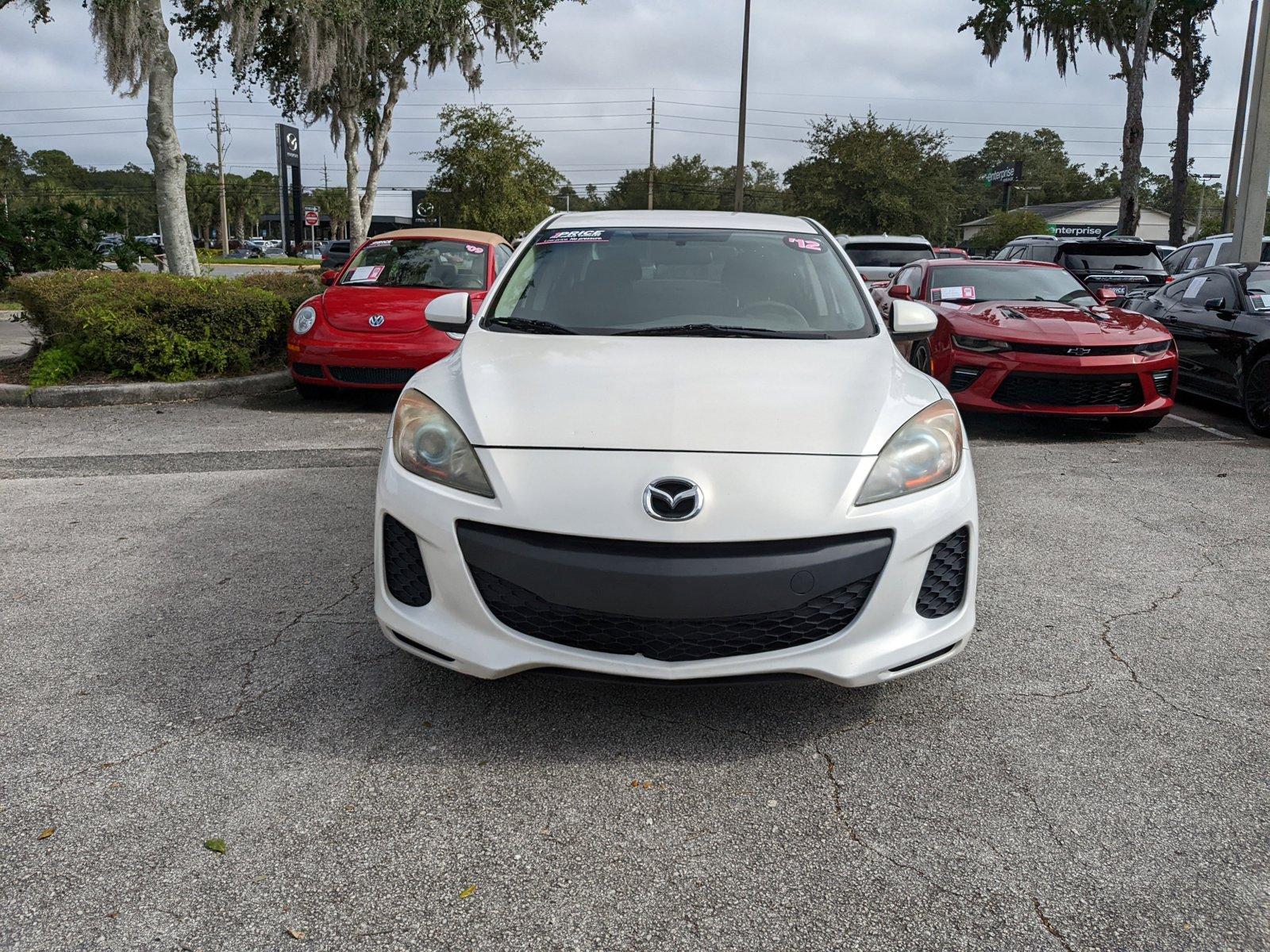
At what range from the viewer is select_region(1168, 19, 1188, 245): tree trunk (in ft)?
106

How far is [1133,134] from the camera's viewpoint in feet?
81.0

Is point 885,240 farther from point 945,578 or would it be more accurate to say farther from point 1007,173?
point 1007,173

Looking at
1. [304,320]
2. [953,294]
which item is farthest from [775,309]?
[304,320]

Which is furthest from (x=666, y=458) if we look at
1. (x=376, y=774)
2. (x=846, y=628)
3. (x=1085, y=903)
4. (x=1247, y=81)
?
(x=1247, y=81)

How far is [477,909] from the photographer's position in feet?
7.25

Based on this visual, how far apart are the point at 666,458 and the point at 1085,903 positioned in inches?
56.5

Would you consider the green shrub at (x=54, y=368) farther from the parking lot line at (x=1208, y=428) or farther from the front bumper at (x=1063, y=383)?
the parking lot line at (x=1208, y=428)

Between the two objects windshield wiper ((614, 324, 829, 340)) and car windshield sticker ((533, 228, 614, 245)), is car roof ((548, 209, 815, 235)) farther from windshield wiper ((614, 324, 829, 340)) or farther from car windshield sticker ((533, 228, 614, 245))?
windshield wiper ((614, 324, 829, 340))

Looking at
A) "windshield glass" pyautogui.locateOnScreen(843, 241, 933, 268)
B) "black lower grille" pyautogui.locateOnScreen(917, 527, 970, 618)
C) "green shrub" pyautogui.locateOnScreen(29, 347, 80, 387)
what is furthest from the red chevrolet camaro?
"windshield glass" pyautogui.locateOnScreen(843, 241, 933, 268)

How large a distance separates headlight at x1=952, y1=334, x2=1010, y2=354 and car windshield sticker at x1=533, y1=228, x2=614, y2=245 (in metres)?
4.19

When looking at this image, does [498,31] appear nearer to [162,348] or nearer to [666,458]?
[162,348]

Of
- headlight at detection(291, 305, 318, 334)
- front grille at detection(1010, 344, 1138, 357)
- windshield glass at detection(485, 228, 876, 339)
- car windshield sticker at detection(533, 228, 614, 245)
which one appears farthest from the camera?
headlight at detection(291, 305, 318, 334)

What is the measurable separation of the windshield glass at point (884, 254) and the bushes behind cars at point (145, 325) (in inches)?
385

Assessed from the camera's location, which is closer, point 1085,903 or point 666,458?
point 1085,903
